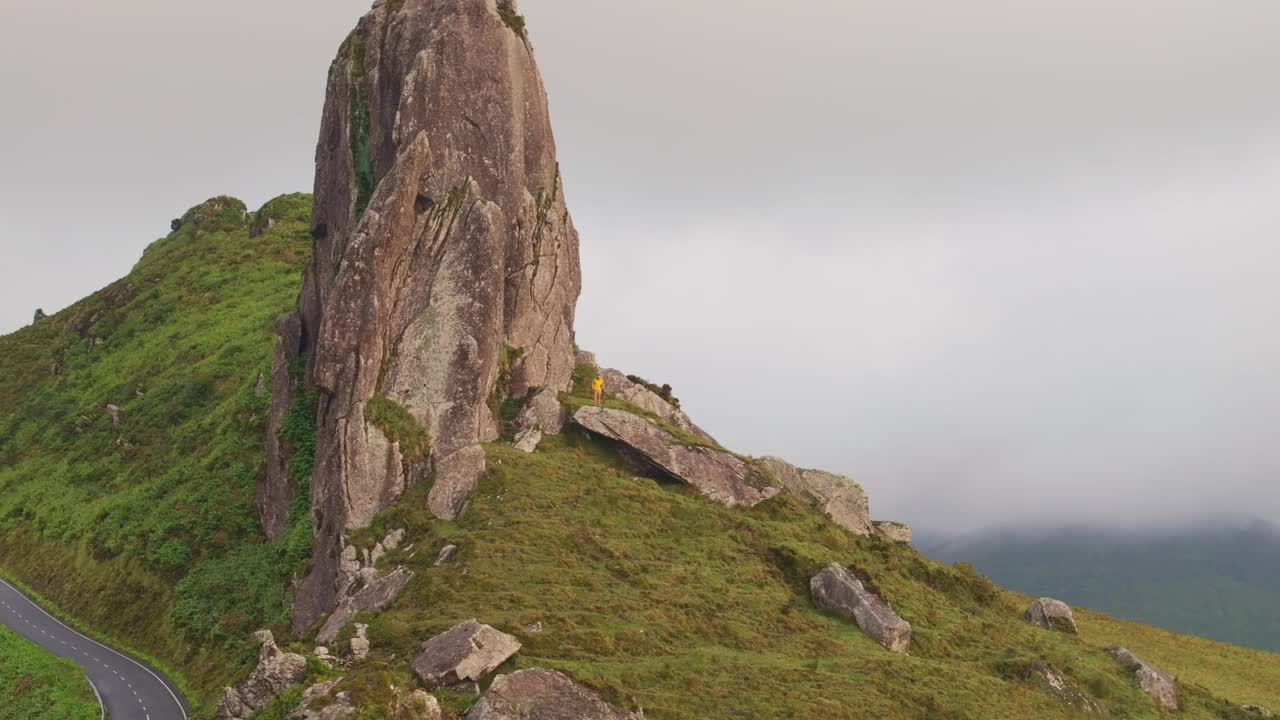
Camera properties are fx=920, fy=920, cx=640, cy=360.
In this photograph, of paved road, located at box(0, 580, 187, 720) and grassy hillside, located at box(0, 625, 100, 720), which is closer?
paved road, located at box(0, 580, 187, 720)

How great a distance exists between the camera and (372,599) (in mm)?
38375

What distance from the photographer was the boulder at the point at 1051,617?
55406mm

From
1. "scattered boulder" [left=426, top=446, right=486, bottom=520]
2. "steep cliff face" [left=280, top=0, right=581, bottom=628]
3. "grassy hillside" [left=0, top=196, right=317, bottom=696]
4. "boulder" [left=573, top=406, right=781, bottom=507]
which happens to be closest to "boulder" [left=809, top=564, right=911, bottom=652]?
"boulder" [left=573, top=406, right=781, bottom=507]

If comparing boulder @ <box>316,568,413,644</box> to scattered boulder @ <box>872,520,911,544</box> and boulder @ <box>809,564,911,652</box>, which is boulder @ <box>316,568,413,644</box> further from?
Answer: scattered boulder @ <box>872,520,911,544</box>

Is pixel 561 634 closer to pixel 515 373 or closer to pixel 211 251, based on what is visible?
pixel 515 373

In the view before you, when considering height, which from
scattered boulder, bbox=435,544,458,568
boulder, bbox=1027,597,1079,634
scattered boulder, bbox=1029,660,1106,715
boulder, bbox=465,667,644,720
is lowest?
boulder, bbox=465,667,644,720

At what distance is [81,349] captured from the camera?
114500mm

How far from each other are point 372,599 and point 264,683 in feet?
32.4

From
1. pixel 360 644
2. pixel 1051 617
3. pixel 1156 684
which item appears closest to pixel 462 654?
pixel 360 644

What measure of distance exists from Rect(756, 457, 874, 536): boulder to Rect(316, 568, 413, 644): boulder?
87.3 ft

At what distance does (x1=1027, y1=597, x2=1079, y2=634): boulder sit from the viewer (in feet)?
182

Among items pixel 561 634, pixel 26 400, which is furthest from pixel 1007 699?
pixel 26 400

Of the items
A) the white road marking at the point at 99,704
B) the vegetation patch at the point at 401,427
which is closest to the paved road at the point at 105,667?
the white road marking at the point at 99,704

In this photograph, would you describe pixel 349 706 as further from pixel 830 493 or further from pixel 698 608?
pixel 830 493
